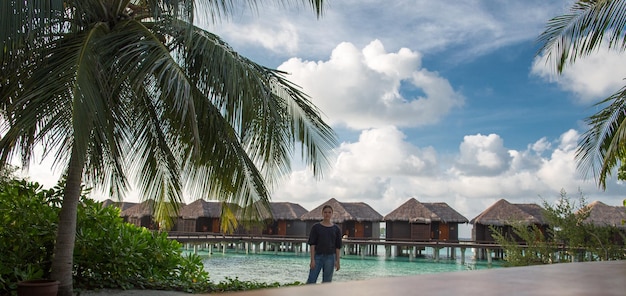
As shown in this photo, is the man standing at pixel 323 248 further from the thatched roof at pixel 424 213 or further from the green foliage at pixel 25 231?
the thatched roof at pixel 424 213

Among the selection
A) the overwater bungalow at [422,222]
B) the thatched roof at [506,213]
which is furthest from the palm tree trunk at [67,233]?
the overwater bungalow at [422,222]

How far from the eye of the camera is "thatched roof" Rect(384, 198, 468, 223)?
31.6 meters

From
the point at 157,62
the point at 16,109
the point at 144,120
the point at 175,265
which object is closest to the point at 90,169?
the point at 144,120

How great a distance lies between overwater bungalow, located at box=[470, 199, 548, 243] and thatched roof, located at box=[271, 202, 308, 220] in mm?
11286

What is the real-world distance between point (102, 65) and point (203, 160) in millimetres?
1681

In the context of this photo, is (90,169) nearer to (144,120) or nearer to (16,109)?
(144,120)

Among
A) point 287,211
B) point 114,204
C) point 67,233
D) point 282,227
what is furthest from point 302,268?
point 67,233

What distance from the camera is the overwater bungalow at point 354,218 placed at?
108ft

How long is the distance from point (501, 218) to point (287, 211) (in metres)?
13.7

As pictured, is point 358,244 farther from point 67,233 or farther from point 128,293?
point 67,233

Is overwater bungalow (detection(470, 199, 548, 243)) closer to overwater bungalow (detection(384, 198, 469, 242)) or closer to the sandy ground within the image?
overwater bungalow (detection(384, 198, 469, 242))

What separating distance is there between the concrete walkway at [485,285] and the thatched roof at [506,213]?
99.9ft

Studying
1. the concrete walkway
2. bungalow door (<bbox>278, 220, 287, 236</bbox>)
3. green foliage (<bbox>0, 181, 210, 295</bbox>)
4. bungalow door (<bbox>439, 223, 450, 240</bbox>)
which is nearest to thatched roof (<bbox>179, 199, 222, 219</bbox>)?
bungalow door (<bbox>278, 220, 287, 236</bbox>)

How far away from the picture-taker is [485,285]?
2.24 ft
